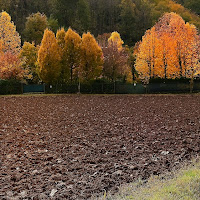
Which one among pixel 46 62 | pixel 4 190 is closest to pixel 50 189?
pixel 4 190

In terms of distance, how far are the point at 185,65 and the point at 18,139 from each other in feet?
127

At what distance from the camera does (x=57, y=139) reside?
34.3 feet

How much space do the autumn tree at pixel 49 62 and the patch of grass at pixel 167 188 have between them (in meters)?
41.2

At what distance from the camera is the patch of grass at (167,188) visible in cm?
479

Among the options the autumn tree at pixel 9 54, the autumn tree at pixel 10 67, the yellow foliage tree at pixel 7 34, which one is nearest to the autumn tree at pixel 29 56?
the autumn tree at pixel 9 54

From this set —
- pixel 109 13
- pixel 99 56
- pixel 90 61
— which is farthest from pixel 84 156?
pixel 109 13

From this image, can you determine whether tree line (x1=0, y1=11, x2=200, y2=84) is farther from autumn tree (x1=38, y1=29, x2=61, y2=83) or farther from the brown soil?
the brown soil

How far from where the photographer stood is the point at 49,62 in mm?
45719

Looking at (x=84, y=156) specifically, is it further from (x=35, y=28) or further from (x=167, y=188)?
(x=35, y=28)

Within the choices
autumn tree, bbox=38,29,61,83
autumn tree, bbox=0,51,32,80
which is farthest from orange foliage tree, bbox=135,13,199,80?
autumn tree, bbox=0,51,32,80

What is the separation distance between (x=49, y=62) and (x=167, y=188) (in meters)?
42.3

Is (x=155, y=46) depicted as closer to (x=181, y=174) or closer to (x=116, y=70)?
(x=116, y=70)

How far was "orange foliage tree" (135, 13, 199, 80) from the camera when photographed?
4472 cm

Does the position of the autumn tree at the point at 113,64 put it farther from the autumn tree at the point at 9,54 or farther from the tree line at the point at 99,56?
the autumn tree at the point at 9,54
